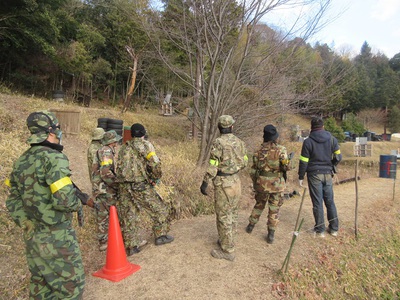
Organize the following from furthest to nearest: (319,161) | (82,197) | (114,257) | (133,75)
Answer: (133,75) < (319,161) < (114,257) < (82,197)

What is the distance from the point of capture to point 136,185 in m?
3.99

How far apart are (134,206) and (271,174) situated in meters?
2.12

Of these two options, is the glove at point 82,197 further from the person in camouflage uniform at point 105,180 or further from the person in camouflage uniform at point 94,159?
the person in camouflage uniform at point 94,159

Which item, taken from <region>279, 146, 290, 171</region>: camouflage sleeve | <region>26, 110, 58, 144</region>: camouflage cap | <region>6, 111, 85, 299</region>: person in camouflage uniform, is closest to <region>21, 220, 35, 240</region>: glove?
<region>6, 111, 85, 299</region>: person in camouflage uniform

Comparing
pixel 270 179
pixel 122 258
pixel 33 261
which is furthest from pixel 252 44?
pixel 33 261

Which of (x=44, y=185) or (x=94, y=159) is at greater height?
(x=94, y=159)

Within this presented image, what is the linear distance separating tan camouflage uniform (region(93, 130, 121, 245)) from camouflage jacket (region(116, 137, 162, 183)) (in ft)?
1.00

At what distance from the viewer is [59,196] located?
2406mm

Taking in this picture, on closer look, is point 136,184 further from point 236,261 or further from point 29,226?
point 236,261

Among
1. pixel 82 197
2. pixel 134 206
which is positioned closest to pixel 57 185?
pixel 82 197

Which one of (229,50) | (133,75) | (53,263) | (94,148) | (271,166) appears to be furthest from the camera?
(133,75)

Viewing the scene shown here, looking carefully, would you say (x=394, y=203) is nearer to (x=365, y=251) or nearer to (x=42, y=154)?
(x=365, y=251)

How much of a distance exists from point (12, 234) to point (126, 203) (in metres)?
1.97

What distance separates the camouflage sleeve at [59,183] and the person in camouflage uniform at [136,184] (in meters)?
1.46
